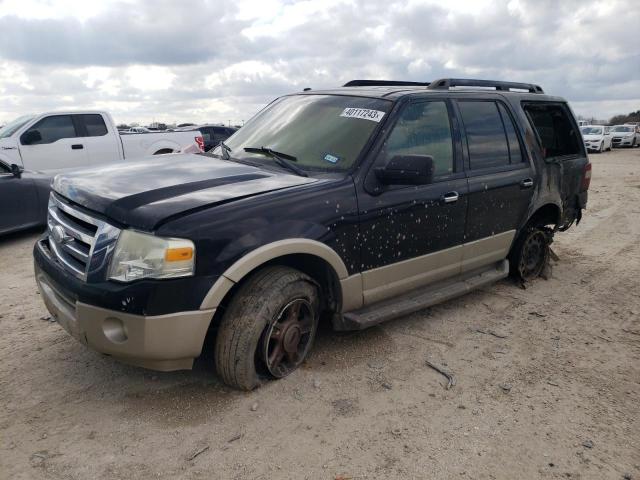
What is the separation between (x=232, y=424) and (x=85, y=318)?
Answer: 99 cm

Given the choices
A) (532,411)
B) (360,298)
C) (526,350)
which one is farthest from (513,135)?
(532,411)

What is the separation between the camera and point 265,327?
10.3 feet

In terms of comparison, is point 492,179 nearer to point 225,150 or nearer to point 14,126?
point 225,150

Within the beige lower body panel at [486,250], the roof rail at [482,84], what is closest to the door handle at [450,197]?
the beige lower body panel at [486,250]

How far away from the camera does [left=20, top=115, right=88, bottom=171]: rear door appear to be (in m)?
10.1

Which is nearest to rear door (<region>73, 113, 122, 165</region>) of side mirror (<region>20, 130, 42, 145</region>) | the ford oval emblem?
side mirror (<region>20, 130, 42, 145</region>)

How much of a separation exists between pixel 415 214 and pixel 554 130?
2614 millimetres

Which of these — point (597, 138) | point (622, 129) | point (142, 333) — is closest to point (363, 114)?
point (142, 333)

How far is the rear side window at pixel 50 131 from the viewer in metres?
10.1

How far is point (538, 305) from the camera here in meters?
4.90

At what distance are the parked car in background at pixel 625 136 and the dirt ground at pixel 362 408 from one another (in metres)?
31.7

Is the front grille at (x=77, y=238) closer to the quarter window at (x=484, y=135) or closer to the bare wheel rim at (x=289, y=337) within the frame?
the bare wheel rim at (x=289, y=337)

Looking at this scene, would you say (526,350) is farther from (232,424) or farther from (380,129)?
(232,424)

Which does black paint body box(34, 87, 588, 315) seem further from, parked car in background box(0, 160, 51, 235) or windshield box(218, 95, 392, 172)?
parked car in background box(0, 160, 51, 235)
